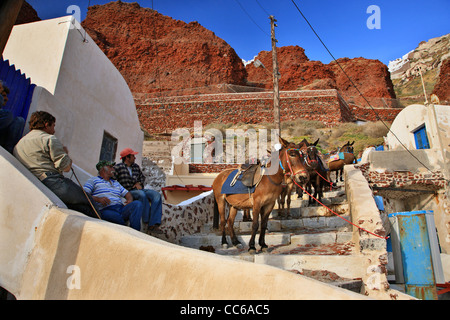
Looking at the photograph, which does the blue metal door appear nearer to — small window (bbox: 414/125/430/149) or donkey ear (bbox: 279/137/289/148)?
donkey ear (bbox: 279/137/289/148)

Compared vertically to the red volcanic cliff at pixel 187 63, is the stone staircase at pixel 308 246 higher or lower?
lower

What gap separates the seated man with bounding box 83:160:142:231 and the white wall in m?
2.90

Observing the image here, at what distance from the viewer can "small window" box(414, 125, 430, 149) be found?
13.1 m

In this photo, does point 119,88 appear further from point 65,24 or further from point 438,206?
point 438,206

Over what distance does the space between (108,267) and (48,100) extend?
573cm

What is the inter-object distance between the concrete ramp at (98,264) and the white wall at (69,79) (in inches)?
157

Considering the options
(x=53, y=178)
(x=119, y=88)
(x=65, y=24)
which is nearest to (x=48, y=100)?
(x=65, y=24)

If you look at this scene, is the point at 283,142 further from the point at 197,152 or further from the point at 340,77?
the point at 340,77

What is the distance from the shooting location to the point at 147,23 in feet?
208

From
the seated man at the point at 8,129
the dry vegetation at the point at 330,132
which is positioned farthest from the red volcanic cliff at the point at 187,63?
the seated man at the point at 8,129

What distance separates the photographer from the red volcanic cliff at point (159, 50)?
53.1 metres

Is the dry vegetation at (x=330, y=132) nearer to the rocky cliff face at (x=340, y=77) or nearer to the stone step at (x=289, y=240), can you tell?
the rocky cliff face at (x=340, y=77)

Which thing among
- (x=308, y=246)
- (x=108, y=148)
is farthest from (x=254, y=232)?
(x=108, y=148)

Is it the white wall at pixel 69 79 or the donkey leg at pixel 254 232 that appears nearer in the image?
the donkey leg at pixel 254 232
